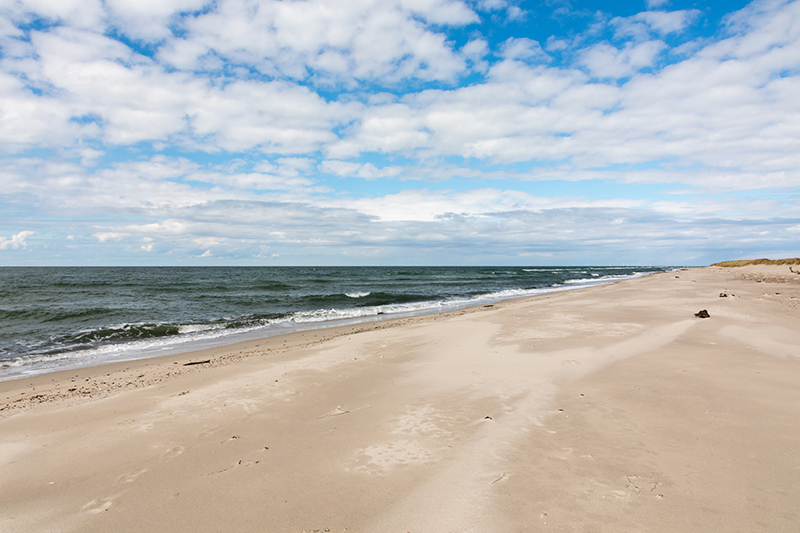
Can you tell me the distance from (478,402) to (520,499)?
87.2 inches

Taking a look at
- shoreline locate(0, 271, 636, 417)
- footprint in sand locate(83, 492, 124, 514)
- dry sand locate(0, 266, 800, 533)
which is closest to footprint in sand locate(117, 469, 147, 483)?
dry sand locate(0, 266, 800, 533)

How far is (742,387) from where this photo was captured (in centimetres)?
541

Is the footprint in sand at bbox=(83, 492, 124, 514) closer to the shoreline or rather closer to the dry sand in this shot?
the dry sand

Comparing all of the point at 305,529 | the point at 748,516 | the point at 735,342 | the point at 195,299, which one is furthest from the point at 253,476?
the point at 195,299

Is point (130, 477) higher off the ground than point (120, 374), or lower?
higher

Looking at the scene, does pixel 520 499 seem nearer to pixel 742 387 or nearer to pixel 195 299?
pixel 742 387

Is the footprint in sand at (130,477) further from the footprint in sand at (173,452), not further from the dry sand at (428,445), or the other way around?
→ the footprint in sand at (173,452)

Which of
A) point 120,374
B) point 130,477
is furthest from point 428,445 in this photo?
point 120,374

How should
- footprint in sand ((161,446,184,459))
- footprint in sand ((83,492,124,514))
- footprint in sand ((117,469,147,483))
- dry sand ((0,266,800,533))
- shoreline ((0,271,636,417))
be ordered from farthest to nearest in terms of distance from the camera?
shoreline ((0,271,636,417)), footprint in sand ((161,446,184,459)), footprint in sand ((117,469,147,483)), footprint in sand ((83,492,124,514)), dry sand ((0,266,800,533))

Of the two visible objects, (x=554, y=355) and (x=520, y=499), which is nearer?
(x=520, y=499)

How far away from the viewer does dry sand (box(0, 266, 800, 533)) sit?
2.97 m

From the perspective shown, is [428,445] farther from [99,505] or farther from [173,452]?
[99,505]

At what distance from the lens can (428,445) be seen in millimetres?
4074

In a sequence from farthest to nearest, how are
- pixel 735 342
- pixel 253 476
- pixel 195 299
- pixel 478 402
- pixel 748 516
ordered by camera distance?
pixel 195 299
pixel 735 342
pixel 478 402
pixel 253 476
pixel 748 516
